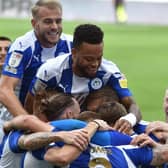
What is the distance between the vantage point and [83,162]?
4.50 meters

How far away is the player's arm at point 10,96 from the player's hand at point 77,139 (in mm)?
1939

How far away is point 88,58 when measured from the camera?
18.0 ft

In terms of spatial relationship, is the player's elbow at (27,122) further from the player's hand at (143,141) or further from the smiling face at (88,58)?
the smiling face at (88,58)

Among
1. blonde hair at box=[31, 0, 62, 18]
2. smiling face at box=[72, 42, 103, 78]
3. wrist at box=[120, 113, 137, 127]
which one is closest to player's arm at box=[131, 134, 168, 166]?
wrist at box=[120, 113, 137, 127]

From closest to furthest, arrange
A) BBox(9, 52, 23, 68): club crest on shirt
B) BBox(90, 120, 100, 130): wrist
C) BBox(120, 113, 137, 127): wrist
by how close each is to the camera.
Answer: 1. BBox(90, 120, 100, 130): wrist
2. BBox(120, 113, 137, 127): wrist
3. BBox(9, 52, 23, 68): club crest on shirt

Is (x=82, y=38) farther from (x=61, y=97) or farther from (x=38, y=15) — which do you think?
(x=38, y=15)

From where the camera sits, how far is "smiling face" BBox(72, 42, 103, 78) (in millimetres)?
5426

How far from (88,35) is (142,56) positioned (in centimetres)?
1607

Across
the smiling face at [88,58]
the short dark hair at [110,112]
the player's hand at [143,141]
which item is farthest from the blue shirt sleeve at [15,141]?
the smiling face at [88,58]

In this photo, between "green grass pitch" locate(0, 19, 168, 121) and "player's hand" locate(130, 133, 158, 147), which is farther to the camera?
"green grass pitch" locate(0, 19, 168, 121)

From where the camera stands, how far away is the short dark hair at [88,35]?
5414 millimetres

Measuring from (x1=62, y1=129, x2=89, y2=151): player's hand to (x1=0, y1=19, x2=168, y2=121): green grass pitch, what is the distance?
21.9 ft

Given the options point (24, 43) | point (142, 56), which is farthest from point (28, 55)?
point (142, 56)

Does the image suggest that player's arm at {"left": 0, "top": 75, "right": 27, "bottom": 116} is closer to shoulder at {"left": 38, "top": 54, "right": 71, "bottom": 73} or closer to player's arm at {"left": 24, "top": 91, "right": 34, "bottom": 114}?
player's arm at {"left": 24, "top": 91, "right": 34, "bottom": 114}
